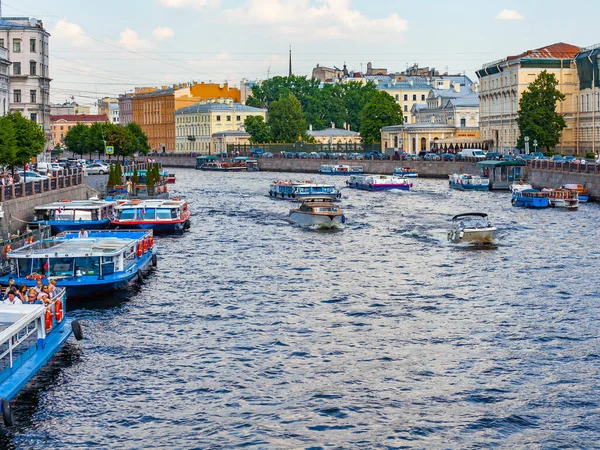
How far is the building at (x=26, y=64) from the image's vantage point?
96125 millimetres

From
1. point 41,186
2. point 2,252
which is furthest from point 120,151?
point 2,252

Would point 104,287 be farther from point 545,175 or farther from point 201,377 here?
point 545,175

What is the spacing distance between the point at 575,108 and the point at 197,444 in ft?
281

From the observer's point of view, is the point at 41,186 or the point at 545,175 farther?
the point at 545,175

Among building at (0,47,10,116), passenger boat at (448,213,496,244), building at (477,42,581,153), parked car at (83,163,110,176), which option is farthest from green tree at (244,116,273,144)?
passenger boat at (448,213,496,244)

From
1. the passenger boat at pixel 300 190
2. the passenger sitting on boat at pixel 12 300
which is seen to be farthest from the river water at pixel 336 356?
the passenger boat at pixel 300 190

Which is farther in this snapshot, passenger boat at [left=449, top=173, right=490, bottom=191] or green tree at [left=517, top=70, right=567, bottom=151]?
green tree at [left=517, top=70, right=567, bottom=151]

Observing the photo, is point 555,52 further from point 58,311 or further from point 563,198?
point 58,311

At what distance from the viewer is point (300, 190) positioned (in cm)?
7344

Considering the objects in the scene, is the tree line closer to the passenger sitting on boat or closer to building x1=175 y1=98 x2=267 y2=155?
building x1=175 y1=98 x2=267 y2=155

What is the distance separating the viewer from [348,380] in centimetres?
2361

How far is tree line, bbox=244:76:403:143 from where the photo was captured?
142 metres

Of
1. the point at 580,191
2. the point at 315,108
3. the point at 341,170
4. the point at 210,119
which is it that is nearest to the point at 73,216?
the point at 580,191

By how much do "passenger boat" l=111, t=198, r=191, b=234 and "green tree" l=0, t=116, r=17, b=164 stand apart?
6183 mm
